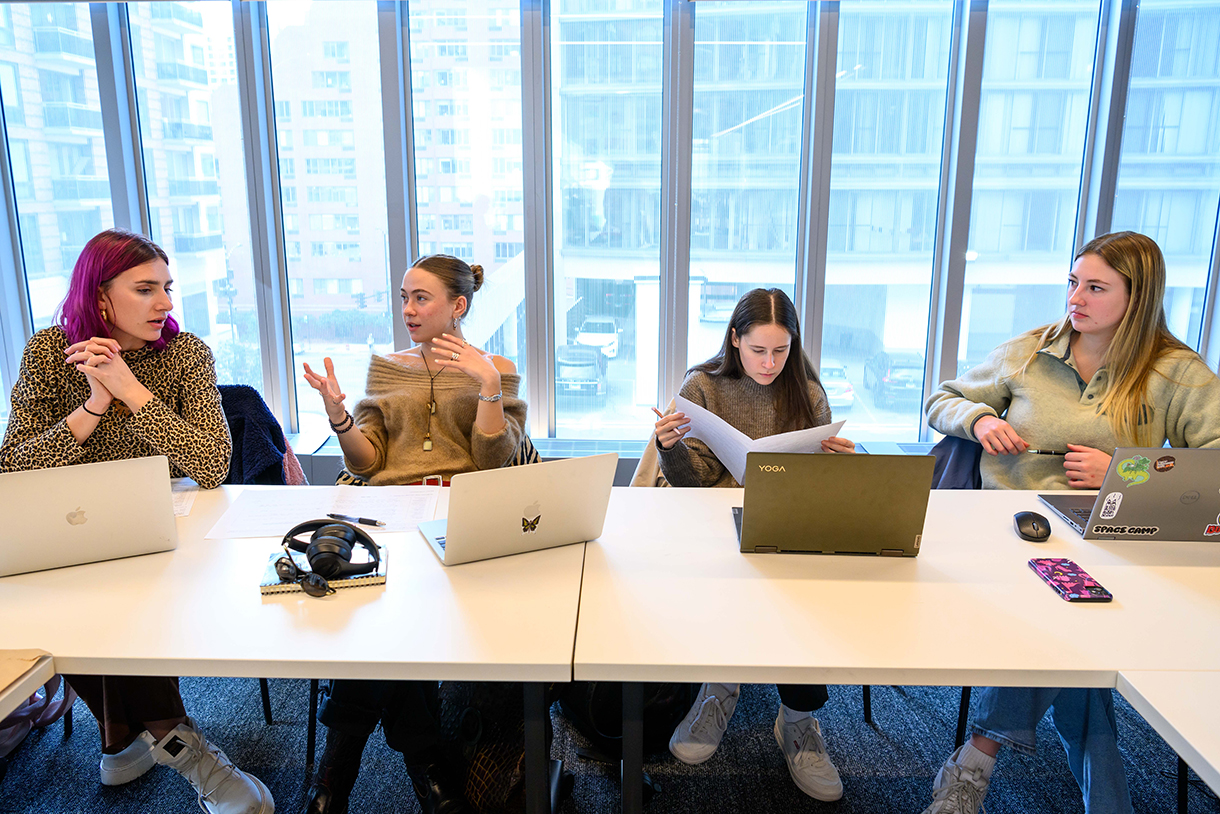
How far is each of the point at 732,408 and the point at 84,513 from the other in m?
1.59

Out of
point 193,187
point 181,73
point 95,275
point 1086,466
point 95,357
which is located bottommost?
point 1086,466

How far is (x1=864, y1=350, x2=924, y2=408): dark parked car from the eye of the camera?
3.68 metres

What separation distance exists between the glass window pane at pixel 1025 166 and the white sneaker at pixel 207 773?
324 cm

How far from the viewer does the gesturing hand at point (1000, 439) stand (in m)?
2.07

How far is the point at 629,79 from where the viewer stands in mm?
3416

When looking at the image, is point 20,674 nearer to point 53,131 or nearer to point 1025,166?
point 53,131

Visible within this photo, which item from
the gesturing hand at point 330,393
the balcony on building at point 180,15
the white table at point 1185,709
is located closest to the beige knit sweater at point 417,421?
the gesturing hand at point 330,393

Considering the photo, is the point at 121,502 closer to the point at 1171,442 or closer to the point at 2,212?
the point at 1171,442

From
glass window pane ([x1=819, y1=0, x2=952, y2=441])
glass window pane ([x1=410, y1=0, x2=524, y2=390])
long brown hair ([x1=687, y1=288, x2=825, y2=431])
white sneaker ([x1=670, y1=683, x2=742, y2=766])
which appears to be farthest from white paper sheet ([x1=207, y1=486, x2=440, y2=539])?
glass window pane ([x1=819, y1=0, x2=952, y2=441])

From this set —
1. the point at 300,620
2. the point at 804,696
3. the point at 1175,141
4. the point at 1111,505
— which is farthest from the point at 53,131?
the point at 1175,141

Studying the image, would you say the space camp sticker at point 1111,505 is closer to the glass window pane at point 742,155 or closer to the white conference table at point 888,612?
the white conference table at point 888,612

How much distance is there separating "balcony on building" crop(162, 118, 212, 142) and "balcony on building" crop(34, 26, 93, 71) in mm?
387

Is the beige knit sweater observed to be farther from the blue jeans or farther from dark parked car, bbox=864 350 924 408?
dark parked car, bbox=864 350 924 408

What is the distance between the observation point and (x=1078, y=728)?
153 centimetres
